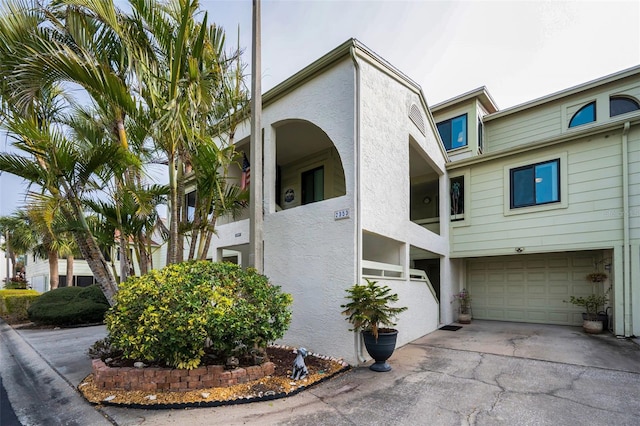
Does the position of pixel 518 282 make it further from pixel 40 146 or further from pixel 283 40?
pixel 40 146

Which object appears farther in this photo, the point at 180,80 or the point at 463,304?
the point at 463,304

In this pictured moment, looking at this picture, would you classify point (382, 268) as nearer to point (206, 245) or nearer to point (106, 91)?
point (206, 245)

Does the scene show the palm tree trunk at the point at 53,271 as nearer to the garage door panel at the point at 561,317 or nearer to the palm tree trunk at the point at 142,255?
the palm tree trunk at the point at 142,255

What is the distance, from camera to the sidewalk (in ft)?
12.8

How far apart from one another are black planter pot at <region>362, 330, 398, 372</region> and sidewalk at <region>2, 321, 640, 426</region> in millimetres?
176

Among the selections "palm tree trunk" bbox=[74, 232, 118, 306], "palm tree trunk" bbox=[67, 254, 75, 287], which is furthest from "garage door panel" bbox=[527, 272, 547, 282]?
"palm tree trunk" bbox=[67, 254, 75, 287]

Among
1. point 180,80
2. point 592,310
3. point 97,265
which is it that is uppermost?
point 180,80

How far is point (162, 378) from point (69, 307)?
9327 mm

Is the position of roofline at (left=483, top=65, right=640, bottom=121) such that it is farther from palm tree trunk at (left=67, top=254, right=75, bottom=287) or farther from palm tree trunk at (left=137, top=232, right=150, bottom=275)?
palm tree trunk at (left=67, top=254, right=75, bottom=287)

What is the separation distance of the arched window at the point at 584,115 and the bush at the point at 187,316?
11799 millimetres

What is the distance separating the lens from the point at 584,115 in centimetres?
1113

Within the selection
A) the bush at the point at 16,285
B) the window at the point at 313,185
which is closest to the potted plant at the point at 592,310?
the window at the point at 313,185

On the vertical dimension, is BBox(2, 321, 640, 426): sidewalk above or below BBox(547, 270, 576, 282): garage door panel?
below

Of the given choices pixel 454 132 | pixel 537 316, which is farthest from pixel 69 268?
pixel 537 316
